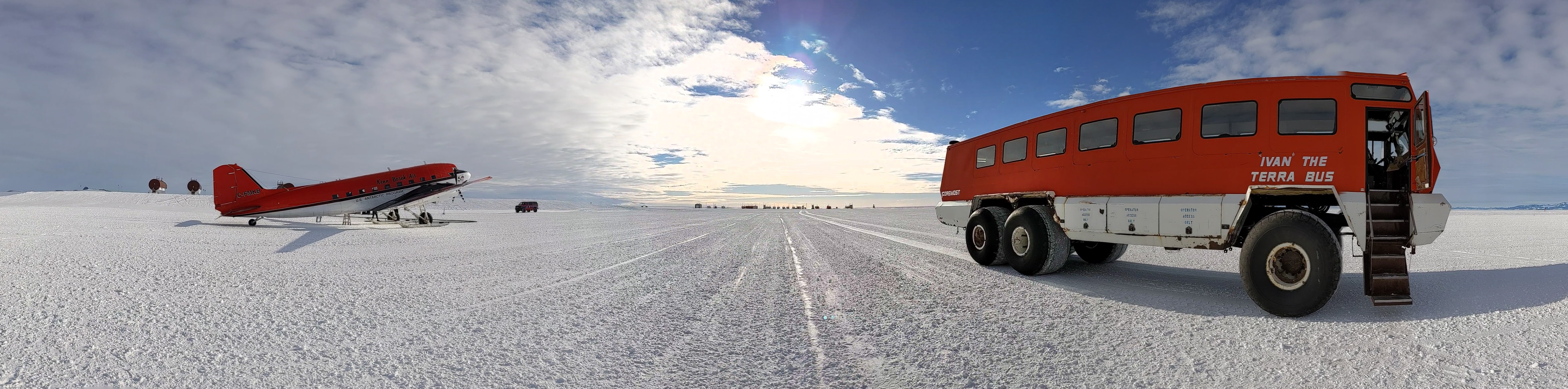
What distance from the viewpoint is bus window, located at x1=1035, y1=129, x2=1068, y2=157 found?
8.82 meters

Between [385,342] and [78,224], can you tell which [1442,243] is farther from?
[78,224]

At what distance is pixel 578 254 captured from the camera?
11508 mm

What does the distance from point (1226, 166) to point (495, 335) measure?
320 inches

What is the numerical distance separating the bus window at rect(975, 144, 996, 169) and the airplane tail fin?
30.1m

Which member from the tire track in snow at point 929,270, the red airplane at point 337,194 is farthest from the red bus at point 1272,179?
the red airplane at point 337,194

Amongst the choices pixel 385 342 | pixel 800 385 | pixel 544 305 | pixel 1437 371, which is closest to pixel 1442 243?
pixel 1437 371

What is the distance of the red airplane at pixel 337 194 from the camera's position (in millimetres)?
23969

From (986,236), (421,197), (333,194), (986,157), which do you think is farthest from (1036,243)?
(333,194)

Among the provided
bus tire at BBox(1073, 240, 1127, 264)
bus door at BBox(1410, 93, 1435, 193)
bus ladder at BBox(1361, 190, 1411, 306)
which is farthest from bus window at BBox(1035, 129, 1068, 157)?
bus door at BBox(1410, 93, 1435, 193)

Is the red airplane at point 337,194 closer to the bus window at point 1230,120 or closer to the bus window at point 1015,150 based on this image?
the bus window at point 1015,150

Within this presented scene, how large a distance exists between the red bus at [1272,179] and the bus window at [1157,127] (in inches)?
0.7

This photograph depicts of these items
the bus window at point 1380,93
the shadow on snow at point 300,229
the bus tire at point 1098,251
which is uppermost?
the bus window at point 1380,93

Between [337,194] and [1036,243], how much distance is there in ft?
91.8

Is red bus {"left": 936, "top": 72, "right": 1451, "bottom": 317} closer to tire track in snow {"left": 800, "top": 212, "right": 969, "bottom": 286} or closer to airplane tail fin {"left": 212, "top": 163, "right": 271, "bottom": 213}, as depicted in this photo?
tire track in snow {"left": 800, "top": 212, "right": 969, "bottom": 286}
